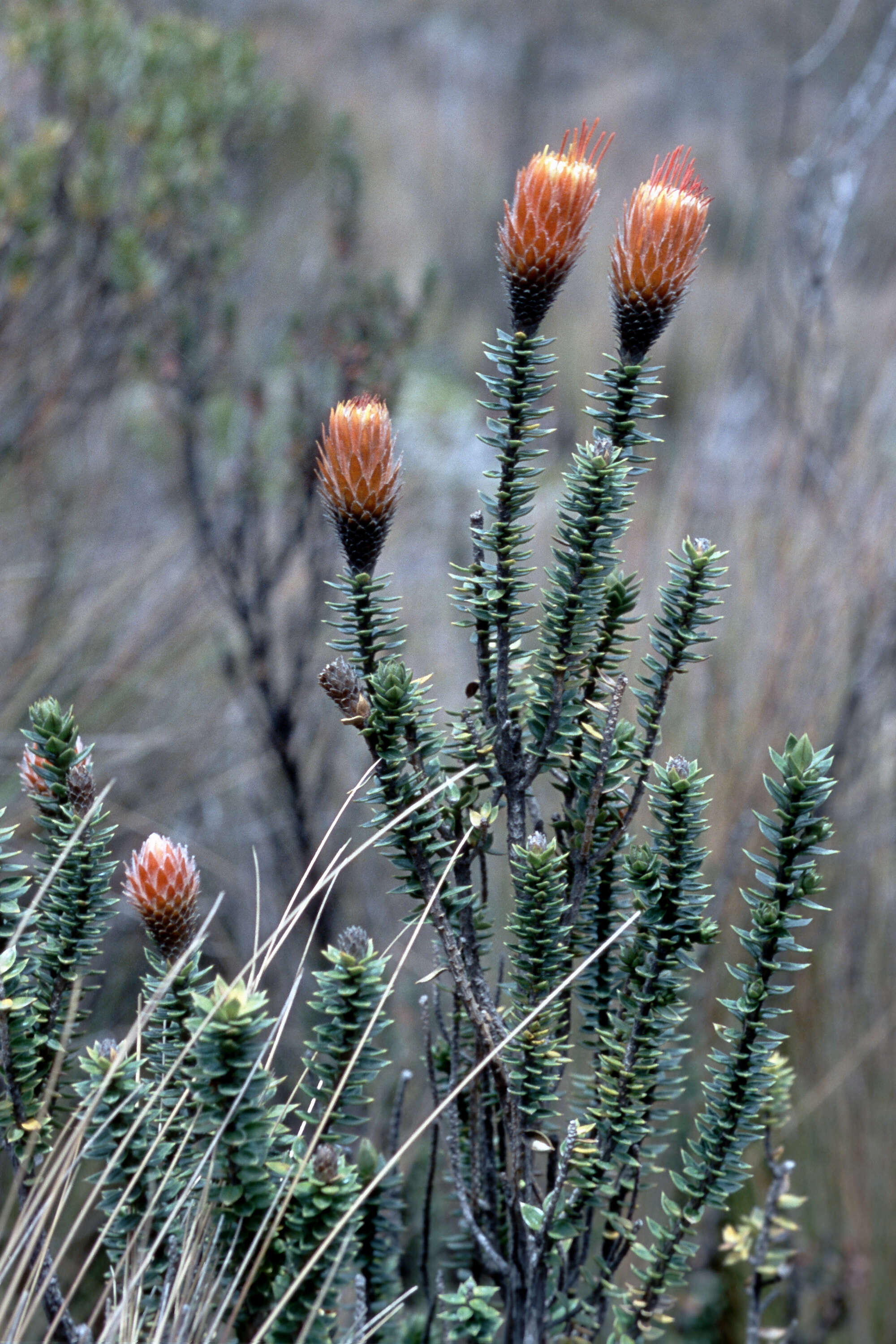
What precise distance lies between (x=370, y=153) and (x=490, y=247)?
1645 millimetres

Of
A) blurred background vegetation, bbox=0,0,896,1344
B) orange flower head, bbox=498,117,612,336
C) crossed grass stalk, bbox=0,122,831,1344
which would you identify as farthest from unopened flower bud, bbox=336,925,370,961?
blurred background vegetation, bbox=0,0,896,1344

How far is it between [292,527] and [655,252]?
7.45 ft

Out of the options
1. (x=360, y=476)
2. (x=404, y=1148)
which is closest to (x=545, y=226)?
(x=360, y=476)

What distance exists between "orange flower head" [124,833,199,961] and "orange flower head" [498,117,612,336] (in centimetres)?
50

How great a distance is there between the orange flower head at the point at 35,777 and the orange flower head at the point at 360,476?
316mm

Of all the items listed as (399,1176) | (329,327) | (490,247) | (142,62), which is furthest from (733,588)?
(490,247)

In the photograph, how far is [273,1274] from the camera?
0.87 m

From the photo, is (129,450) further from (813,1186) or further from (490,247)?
(490,247)

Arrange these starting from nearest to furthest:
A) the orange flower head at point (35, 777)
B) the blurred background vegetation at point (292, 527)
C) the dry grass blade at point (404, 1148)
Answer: the dry grass blade at point (404, 1148), the orange flower head at point (35, 777), the blurred background vegetation at point (292, 527)

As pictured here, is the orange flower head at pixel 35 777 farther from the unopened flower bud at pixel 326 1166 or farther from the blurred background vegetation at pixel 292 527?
the blurred background vegetation at pixel 292 527

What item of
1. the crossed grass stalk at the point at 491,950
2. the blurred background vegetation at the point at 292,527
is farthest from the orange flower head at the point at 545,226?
the blurred background vegetation at the point at 292,527

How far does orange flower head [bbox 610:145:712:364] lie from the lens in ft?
2.52

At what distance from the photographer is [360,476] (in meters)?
0.78

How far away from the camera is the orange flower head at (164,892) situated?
85cm
